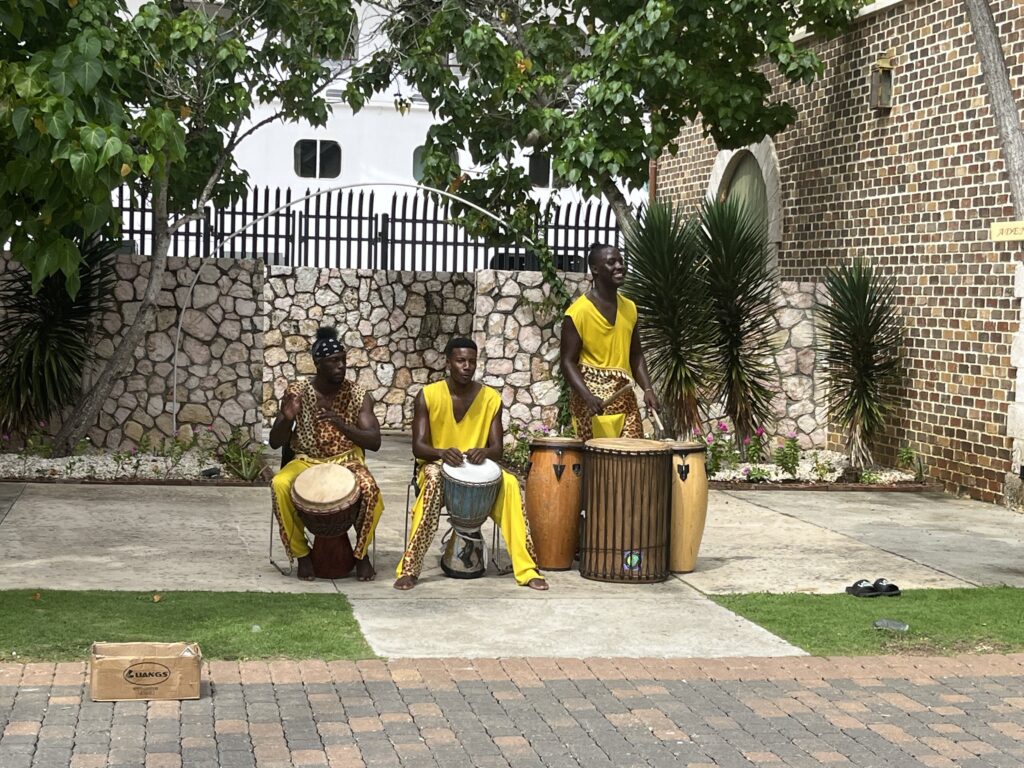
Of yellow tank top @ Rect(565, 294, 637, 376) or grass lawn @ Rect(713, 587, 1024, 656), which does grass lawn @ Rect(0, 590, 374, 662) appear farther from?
yellow tank top @ Rect(565, 294, 637, 376)

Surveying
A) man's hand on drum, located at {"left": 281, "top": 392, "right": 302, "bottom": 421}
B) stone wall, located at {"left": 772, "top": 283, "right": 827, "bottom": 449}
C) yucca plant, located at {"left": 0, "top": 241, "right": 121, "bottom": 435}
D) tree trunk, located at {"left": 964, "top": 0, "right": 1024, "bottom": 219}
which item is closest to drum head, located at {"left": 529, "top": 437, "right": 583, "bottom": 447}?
man's hand on drum, located at {"left": 281, "top": 392, "right": 302, "bottom": 421}

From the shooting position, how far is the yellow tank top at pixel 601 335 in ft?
33.9

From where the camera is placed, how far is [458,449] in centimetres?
917

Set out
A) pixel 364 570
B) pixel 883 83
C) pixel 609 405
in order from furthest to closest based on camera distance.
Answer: pixel 883 83
pixel 609 405
pixel 364 570

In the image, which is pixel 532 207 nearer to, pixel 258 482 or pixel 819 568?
pixel 258 482

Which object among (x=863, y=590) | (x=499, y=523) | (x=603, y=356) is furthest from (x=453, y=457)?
(x=863, y=590)

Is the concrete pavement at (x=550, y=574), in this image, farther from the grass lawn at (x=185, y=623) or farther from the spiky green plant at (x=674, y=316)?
the spiky green plant at (x=674, y=316)

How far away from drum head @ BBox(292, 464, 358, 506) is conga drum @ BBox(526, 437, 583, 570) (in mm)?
1156

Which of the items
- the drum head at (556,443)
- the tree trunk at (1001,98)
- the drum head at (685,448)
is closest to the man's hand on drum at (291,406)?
the drum head at (556,443)

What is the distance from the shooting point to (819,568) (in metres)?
9.95

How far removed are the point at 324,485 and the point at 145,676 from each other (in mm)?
2617

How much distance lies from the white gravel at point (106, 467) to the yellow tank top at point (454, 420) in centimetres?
510

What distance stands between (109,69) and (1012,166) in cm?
525

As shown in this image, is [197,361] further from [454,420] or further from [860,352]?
[454,420]
